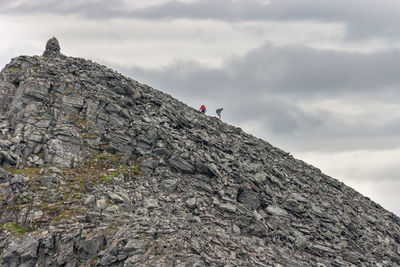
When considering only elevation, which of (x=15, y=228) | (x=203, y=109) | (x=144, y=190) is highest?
(x=203, y=109)

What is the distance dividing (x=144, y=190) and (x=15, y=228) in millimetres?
11664

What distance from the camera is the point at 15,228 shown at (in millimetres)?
30844

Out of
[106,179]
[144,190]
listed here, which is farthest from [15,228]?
[144,190]

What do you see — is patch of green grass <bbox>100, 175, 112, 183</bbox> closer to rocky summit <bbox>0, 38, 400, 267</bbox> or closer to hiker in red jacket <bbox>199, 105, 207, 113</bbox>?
rocky summit <bbox>0, 38, 400, 267</bbox>

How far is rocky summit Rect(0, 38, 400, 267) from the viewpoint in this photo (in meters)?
28.7

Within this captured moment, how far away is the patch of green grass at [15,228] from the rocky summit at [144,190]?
0.27 feet

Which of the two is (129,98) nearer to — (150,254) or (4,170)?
(4,170)

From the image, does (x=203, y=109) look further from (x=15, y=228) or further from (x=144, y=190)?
(x=15, y=228)

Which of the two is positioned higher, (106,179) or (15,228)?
(106,179)

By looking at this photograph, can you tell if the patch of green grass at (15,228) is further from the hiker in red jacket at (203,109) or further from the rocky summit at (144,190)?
the hiker in red jacket at (203,109)

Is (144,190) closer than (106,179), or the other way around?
(144,190)

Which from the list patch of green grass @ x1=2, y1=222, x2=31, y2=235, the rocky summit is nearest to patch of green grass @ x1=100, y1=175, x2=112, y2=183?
the rocky summit

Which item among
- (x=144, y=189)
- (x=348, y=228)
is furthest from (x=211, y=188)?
(x=348, y=228)

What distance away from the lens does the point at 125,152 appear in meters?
43.1
